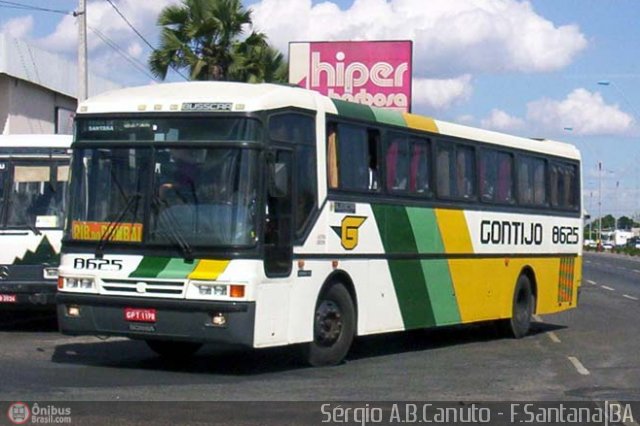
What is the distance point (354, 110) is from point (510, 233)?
16.4ft

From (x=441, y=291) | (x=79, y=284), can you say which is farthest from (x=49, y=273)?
(x=441, y=291)

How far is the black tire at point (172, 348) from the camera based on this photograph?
14648mm

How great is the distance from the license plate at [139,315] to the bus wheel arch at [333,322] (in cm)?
194

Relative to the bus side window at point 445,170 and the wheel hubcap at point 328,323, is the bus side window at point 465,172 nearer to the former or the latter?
the bus side window at point 445,170

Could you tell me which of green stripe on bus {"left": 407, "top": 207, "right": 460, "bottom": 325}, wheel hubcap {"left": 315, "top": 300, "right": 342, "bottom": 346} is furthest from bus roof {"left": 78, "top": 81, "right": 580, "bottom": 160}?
wheel hubcap {"left": 315, "top": 300, "right": 342, "bottom": 346}

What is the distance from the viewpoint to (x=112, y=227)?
13.2 metres

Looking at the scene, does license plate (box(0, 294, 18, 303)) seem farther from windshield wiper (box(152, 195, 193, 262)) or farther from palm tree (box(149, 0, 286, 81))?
palm tree (box(149, 0, 286, 81))

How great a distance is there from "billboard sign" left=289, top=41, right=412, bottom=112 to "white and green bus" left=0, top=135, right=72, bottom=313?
56.0ft

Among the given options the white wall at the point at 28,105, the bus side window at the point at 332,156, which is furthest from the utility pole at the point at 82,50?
the bus side window at the point at 332,156

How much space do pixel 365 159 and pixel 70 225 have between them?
148 inches

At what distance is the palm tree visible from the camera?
32.8 meters

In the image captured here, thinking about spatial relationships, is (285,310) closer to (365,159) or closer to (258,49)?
(365,159)

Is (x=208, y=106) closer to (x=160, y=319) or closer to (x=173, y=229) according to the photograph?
(x=173, y=229)

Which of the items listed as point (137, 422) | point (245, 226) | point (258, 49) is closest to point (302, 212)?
point (245, 226)
